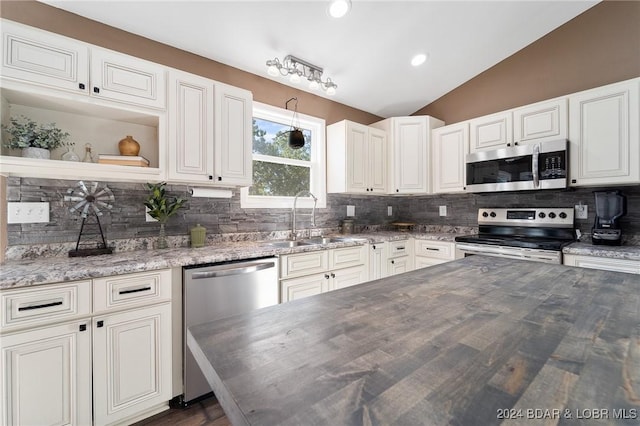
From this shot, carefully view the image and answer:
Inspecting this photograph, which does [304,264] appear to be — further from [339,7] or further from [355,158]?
[339,7]

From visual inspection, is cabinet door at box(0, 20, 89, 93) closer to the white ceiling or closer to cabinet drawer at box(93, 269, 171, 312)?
the white ceiling

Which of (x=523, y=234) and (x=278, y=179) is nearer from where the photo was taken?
(x=523, y=234)

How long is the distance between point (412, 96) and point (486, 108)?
2.87 ft

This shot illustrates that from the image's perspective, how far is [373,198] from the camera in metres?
3.76

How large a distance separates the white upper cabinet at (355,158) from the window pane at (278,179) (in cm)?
33

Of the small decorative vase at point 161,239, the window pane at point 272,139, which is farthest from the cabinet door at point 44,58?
the window pane at point 272,139

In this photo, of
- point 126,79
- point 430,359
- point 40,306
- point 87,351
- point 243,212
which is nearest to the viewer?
point 430,359

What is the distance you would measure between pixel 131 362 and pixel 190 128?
156cm

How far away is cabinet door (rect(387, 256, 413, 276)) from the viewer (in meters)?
2.92

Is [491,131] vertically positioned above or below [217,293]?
above

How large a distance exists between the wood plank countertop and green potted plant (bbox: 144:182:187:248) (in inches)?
60.2

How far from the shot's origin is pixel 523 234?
2.79m

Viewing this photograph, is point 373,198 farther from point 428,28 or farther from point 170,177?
point 170,177

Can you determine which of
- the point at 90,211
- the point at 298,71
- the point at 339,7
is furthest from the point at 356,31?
the point at 90,211
